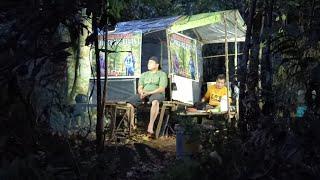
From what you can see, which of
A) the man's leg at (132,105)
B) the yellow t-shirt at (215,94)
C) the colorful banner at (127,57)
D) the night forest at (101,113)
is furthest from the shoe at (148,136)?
the night forest at (101,113)

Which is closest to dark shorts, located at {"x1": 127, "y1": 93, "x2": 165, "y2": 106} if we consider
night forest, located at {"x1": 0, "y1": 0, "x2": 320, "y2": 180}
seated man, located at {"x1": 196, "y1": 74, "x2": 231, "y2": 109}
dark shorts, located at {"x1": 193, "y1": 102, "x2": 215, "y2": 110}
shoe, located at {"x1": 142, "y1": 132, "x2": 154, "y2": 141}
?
shoe, located at {"x1": 142, "y1": 132, "x2": 154, "y2": 141}

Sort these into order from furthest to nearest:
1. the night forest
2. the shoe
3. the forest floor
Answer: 1. the shoe
2. the forest floor
3. the night forest

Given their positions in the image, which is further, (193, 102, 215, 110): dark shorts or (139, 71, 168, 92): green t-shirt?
(193, 102, 215, 110): dark shorts

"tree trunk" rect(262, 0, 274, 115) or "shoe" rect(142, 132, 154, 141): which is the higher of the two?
"tree trunk" rect(262, 0, 274, 115)

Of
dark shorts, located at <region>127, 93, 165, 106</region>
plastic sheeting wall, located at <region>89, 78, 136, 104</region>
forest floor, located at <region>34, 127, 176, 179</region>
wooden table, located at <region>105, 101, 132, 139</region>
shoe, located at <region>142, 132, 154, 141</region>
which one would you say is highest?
plastic sheeting wall, located at <region>89, 78, 136, 104</region>

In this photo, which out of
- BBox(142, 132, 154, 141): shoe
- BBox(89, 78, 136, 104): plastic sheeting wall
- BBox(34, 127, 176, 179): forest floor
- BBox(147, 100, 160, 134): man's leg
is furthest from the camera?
BBox(89, 78, 136, 104): plastic sheeting wall

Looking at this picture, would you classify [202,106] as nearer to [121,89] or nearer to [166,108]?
[166,108]

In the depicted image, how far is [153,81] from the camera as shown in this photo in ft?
38.6

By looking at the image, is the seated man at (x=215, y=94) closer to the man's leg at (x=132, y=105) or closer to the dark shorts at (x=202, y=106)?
the dark shorts at (x=202, y=106)

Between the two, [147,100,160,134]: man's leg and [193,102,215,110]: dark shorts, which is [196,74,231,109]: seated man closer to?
[193,102,215,110]: dark shorts

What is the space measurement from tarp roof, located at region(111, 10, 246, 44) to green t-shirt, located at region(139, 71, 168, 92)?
104 cm

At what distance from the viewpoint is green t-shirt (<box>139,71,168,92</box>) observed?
1172cm

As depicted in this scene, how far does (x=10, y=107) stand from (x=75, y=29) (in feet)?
2.22

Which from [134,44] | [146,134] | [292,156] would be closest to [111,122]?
[146,134]
